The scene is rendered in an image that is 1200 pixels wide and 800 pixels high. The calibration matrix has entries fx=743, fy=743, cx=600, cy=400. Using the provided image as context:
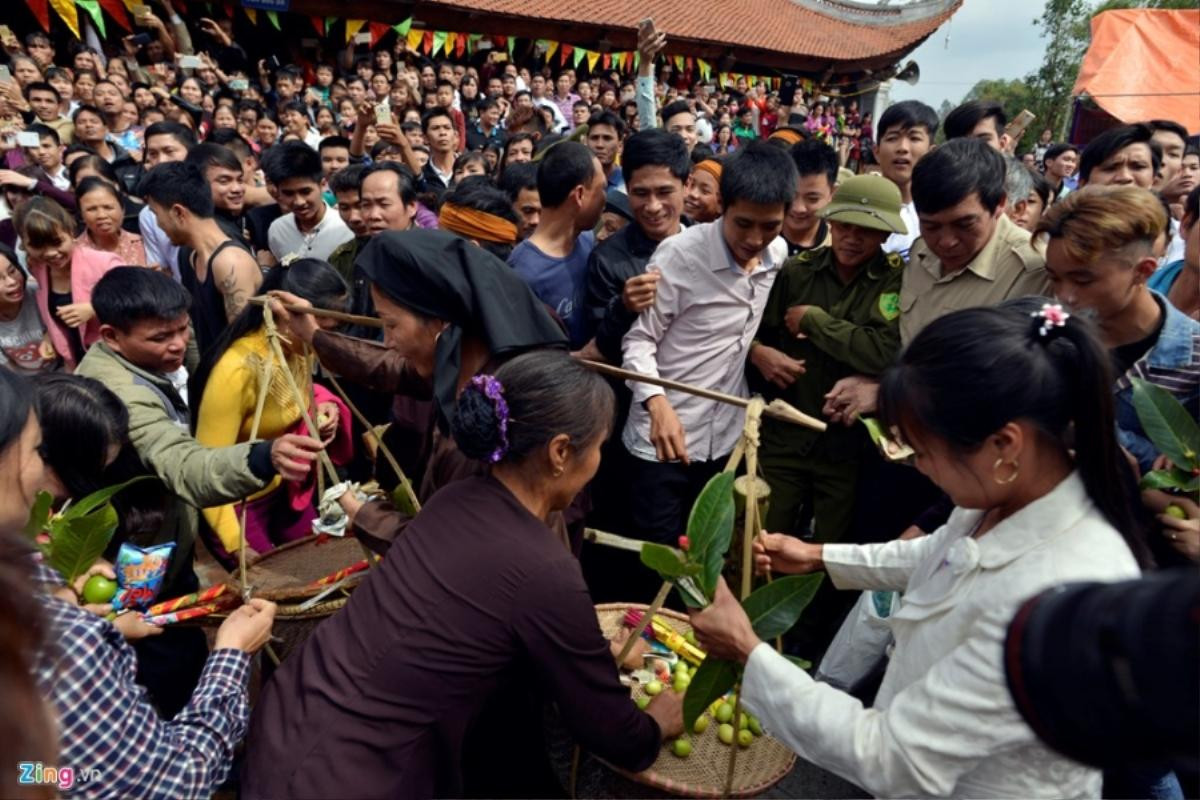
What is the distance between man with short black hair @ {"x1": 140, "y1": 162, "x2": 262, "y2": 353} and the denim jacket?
122 inches

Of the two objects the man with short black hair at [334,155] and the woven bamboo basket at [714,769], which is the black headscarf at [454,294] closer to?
the woven bamboo basket at [714,769]

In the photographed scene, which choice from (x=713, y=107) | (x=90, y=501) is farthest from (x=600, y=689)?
(x=713, y=107)

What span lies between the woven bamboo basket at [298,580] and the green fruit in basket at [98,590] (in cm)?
25

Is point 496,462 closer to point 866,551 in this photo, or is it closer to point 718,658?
point 718,658

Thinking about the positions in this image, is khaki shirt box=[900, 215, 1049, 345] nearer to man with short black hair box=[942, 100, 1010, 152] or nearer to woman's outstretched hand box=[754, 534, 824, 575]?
woman's outstretched hand box=[754, 534, 824, 575]

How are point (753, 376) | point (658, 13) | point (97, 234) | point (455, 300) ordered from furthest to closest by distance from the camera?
point (658, 13) → point (97, 234) → point (753, 376) → point (455, 300)

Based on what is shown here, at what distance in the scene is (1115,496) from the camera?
3.78 ft

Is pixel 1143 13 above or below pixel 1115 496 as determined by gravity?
above

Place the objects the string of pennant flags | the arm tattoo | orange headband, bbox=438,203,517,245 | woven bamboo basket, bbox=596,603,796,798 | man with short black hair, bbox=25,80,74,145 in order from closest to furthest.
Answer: woven bamboo basket, bbox=596,603,796,798
the arm tattoo
orange headband, bbox=438,203,517,245
man with short black hair, bbox=25,80,74,145
the string of pennant flags

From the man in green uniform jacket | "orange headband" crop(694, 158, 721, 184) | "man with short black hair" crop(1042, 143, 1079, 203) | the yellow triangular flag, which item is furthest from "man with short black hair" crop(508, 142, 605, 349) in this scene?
the yellow triangular flag

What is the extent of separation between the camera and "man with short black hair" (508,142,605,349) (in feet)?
9.35

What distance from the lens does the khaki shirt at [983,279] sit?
85.6 inches

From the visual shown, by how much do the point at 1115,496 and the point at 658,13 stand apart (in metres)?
17.0

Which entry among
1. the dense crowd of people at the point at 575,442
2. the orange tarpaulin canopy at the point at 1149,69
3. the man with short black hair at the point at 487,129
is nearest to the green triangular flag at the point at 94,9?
the man with short black hair at the point at 487,129
